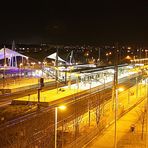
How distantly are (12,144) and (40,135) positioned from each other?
0.96m

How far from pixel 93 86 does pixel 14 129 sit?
10.5 m

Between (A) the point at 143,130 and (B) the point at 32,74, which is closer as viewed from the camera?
(A) the point at 143,130

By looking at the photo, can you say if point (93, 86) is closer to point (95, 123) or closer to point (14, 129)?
point (95, 123)

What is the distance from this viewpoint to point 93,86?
20.2 m

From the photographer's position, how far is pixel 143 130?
1114 centimetres

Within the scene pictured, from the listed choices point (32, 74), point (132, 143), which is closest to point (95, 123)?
point (132, 143)

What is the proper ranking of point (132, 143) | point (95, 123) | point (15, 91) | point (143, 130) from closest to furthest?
point (132, 143)
point (143, 130)
point (95, 123)
point (15, 91)

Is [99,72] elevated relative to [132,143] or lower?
elevated

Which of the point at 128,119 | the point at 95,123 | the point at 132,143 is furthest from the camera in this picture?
the point at 128,119

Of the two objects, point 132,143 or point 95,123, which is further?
point 95,123

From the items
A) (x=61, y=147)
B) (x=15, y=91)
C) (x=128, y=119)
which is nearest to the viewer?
(x=61, y=147)

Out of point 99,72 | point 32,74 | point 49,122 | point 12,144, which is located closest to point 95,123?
point 49,122

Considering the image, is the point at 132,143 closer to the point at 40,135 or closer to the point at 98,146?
the point at 98,146

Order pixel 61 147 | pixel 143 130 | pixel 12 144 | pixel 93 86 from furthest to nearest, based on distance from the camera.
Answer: pixel 93 86 → pixel 143 130 → pixel 61 147 → pixel 12 144
